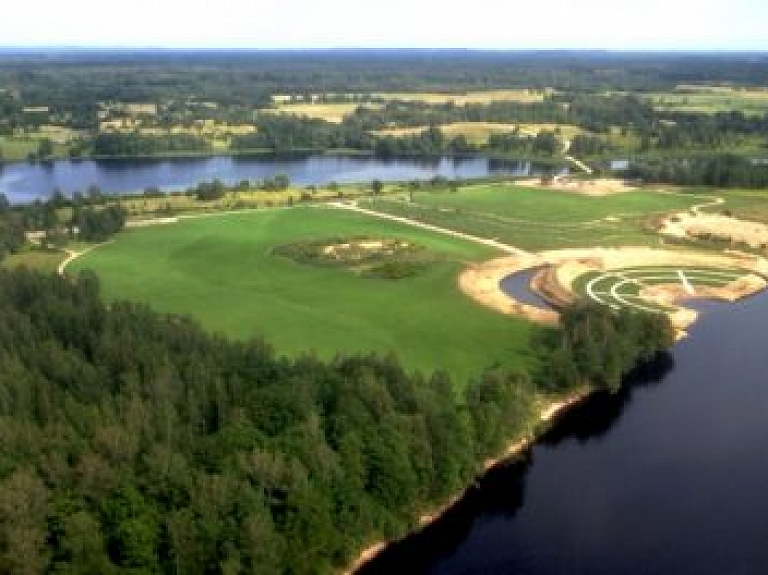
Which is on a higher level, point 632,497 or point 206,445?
point 206,445

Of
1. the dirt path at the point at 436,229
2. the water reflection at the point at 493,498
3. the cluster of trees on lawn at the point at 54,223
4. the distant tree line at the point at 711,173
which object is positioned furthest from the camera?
the distant tree line at the point at 711,173

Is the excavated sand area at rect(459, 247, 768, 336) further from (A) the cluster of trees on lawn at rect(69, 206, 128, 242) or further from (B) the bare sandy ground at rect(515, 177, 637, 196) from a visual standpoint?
(A) the cluster of trees on lawn at rect(69, 206, 128, 242)

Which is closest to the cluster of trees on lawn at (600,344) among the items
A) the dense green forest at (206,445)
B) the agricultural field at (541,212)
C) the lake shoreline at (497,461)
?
the lake shoreline at (497,461)

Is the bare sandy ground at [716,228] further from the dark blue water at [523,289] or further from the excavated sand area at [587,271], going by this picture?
the dark blue water at [523,289]

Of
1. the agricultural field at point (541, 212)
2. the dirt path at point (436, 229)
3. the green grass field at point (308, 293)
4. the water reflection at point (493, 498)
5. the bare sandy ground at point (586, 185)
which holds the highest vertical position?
the bare sandy ground at point (586, 185)

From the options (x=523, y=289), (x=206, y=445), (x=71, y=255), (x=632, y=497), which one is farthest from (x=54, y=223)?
(x=632, y=497)

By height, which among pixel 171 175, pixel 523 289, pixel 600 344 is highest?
pixel 600 344

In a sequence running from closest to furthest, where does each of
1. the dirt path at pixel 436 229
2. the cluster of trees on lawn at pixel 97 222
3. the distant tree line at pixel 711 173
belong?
the dirt path at pixel 436 229, the cluster of trees on lawn at pixel 97 222, the distant tree line at pixel 711 173

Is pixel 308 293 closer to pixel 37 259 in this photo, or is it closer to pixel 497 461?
pixel 37 259
